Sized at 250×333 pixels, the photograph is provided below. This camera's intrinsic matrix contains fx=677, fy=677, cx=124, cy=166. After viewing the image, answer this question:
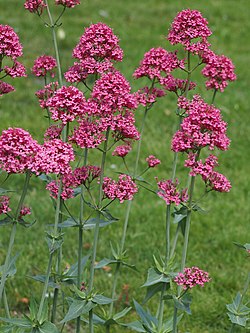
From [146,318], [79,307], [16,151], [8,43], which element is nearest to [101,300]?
[79,307]

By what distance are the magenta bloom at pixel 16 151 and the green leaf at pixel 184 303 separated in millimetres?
827

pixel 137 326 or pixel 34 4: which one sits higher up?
pixel 34 4

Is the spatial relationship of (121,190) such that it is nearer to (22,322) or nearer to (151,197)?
(22,322)

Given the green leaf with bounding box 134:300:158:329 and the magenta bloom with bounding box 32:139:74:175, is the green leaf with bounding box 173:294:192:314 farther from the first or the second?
the magenta bloom with bounding box 32:139:74:175

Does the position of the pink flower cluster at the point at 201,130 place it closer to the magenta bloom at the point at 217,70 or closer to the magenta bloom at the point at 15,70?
the magenta bloom at the point at 217,70

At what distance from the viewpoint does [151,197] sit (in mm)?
5523

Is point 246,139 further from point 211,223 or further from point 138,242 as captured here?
point 138,242

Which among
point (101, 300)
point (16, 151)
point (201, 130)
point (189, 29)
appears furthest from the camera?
point (189, 29)

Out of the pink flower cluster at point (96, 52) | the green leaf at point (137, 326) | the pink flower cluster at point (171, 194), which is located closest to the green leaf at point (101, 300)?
the green leaf at point (137, 326)

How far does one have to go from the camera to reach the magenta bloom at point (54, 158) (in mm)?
2336

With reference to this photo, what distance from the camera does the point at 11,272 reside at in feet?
9.89

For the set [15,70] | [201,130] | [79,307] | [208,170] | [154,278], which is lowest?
[79,307]

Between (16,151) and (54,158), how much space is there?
0.14 metres

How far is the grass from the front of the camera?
170 inches
